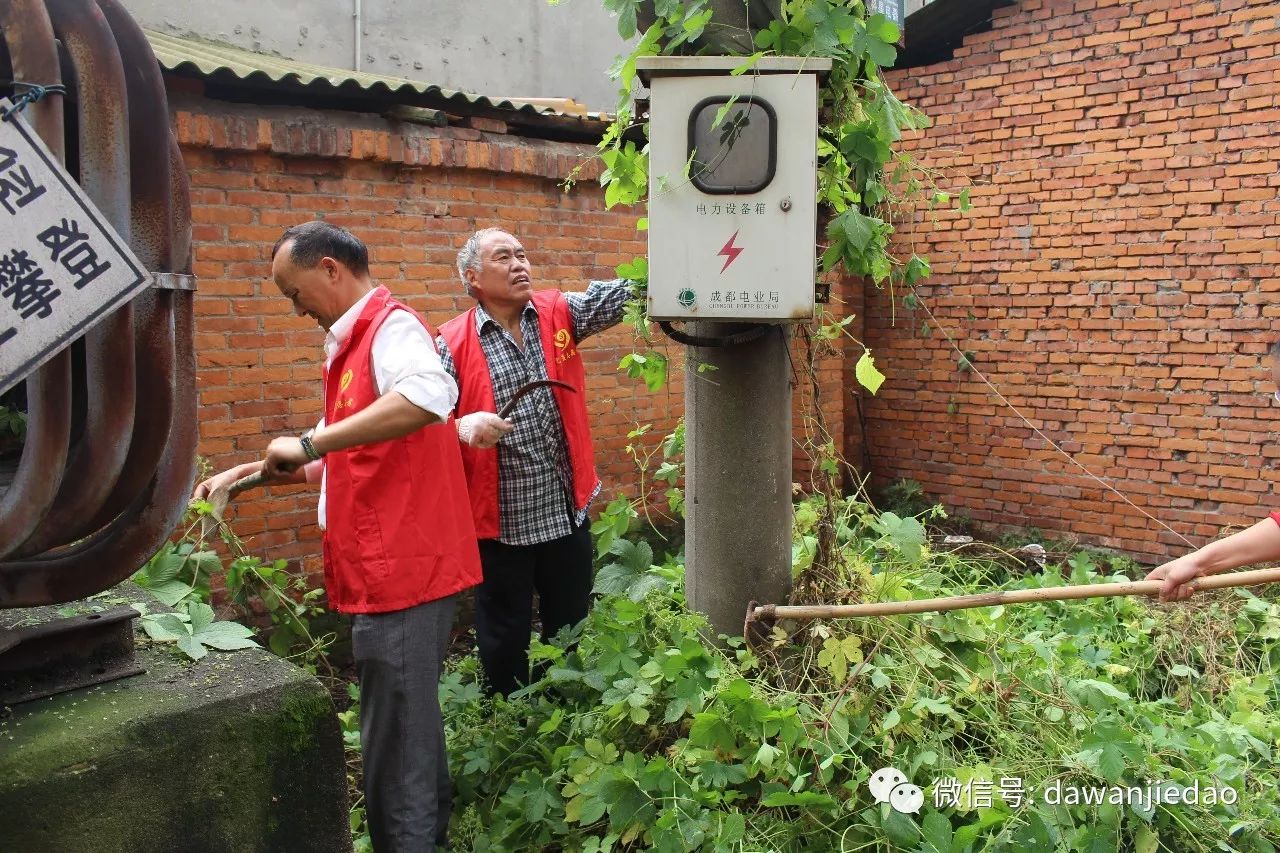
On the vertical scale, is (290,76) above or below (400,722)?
above

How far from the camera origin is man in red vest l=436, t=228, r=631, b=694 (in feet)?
11.8

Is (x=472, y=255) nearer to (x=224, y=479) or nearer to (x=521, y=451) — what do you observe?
(x=521, y=451)

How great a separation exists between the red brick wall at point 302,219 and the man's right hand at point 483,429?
1713 mm

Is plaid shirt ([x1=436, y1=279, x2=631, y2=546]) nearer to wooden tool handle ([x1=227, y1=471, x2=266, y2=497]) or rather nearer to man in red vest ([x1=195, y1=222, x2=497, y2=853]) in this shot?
man in red vest ([x1=195, y1=222, x2=497, y2=853])

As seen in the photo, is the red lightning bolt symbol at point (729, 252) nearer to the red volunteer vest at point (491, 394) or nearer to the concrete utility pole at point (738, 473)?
the concrete utility pole at point (738, 473)

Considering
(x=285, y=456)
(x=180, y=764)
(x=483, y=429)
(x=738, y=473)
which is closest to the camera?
(x=180, y=764)

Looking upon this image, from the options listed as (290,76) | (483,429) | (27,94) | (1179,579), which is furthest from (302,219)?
(1179,579)

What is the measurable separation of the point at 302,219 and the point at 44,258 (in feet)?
10.6

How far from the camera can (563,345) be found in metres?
3.76

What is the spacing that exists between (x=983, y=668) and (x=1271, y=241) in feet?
13.6

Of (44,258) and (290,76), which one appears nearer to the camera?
(44,258)

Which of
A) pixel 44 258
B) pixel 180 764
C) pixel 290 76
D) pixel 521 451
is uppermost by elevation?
pixel 290 76

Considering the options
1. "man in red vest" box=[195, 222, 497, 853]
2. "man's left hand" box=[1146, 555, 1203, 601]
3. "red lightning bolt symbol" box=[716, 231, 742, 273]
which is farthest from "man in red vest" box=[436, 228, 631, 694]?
"man's left hand" box=[1146, 555, 1203, 601]

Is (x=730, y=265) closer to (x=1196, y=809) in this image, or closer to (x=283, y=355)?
(x=1196, y=809)
